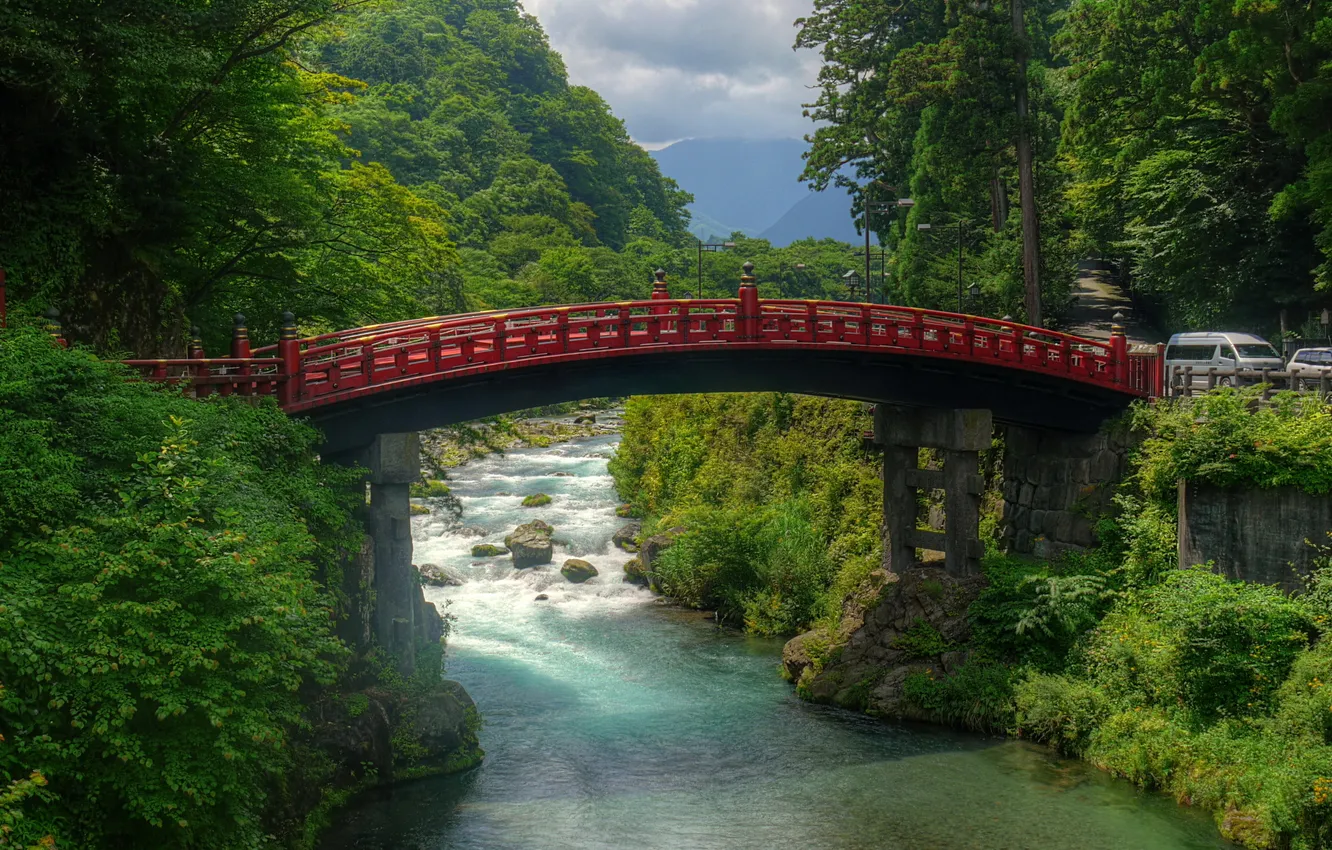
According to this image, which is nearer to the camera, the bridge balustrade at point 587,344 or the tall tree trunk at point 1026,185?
the bridge balustrade at point 587,344

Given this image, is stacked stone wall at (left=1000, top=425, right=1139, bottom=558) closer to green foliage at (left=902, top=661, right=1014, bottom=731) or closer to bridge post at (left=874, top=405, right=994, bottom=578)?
bridge post at (left=874, top=405, right=994, bottom=578)

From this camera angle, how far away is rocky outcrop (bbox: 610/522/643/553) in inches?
1741

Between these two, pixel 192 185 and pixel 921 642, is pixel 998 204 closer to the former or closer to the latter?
pixel 921 642

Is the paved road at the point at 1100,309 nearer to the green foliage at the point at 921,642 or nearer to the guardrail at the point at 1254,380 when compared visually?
the guardrail at the point at 1254,380

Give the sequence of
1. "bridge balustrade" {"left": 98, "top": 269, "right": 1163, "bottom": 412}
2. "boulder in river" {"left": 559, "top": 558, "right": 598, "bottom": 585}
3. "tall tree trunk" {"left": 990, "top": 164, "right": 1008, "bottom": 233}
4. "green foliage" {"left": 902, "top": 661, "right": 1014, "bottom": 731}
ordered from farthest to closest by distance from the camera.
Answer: "tall tree trunk" {"left": 990, "top": 164, "right": 1008, "bottom": 233} < "boulder in river" {"left": 559, "top": 558, "right": 598, "bottom": 585} < "green foliage" {"left": 902, "top": 661, "right": 1014, "bottom": 731} < "bridge balustrade" {"left": 98, "top": 269, "right": 1163, "bottom": 412}

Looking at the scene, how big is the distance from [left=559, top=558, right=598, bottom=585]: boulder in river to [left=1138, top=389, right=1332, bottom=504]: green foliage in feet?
61.7

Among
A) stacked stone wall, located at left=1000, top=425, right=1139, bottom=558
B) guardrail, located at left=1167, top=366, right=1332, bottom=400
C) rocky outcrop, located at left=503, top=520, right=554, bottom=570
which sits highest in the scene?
guardrail, located at left=1167, top=366, right=1332, bottom=400

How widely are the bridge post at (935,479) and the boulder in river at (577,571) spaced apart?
11.3 meters

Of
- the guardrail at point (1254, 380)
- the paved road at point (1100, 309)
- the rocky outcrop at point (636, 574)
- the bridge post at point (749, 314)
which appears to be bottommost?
the rocky outcrop at point (636, 574)

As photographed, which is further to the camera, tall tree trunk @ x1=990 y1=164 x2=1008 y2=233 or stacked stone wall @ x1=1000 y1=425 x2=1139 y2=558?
tall tree trunk @ x1=990 y1=164 x2=1008 y2=233

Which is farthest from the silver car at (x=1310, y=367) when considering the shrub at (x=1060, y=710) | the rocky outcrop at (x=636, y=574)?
the rocky outcrop at (x=636, y=574)

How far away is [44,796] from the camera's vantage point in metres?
12.4

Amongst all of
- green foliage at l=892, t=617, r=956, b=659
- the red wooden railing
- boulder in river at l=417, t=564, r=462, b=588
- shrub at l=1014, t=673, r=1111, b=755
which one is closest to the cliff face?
green foliage at l=892, t=617, r=956, b=659

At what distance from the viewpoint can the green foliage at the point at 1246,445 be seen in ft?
79.6
